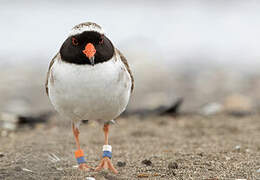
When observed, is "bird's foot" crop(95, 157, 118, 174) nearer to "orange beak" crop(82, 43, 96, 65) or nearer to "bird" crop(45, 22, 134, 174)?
"bird" crop(45, 22, 134, 174)

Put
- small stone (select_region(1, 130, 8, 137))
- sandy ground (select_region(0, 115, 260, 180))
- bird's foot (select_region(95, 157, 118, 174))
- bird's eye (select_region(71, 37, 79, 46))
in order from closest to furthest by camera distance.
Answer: bird's eye (select_region(71, 37, 79, 46)), sandy ground (select_region(0, 115, 260, 180)), bird's foot (select_region(95, 157, 118, 174)), small stone (select_region(1, 130, 8, 137))

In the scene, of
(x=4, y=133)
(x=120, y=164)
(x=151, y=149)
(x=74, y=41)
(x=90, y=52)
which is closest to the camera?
(x=90, y=52)

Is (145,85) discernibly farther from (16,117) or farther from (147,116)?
(16,117)

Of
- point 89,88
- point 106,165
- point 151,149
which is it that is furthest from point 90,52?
point 151,149

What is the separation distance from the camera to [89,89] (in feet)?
15.3

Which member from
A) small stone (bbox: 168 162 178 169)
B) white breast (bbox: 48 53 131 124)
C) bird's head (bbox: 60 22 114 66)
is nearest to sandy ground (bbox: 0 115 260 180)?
small stone (bbox: 168 162 178 169)

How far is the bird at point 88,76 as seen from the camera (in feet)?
15.2

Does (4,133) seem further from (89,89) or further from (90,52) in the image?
(90,52)

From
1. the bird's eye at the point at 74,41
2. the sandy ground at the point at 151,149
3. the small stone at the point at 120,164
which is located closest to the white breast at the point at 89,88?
the bird's eye at the point at 74,41

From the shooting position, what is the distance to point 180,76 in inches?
554

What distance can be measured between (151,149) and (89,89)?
7.71ft

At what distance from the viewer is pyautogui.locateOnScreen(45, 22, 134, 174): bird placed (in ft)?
15.2

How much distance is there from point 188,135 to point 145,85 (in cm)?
530

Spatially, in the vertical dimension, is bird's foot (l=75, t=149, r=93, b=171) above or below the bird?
below
